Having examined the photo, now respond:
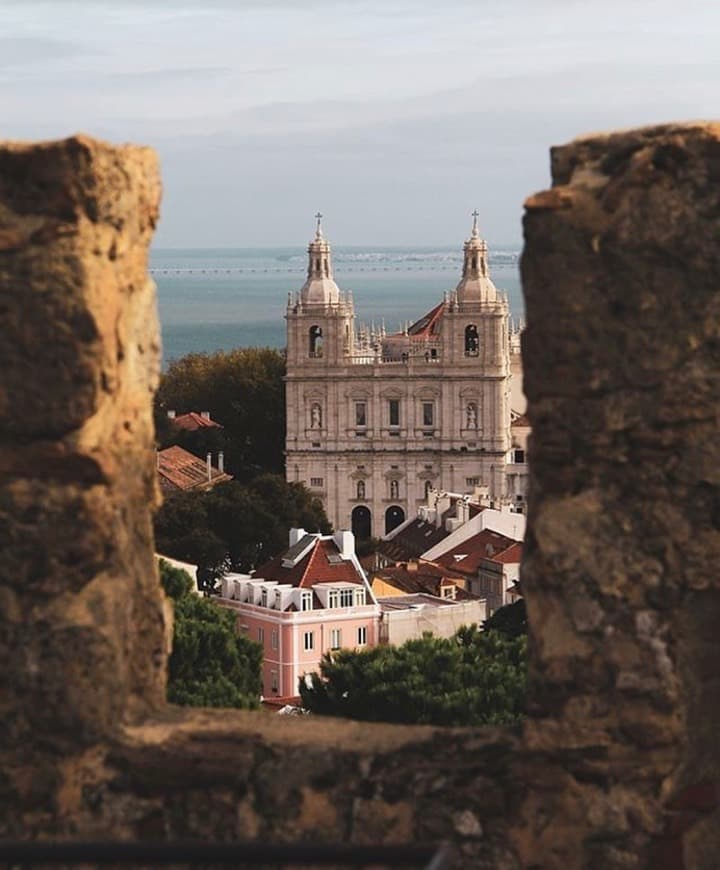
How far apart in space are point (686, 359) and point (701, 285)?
7.1 inches

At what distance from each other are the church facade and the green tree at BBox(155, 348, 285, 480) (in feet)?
9.54

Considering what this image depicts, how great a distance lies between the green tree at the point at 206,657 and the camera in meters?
27.8

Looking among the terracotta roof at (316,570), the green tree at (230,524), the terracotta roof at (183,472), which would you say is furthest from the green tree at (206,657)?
the terracotta roof at (183,472)

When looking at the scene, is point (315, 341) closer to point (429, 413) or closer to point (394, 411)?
point (394, 411)

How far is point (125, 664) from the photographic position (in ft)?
20.4

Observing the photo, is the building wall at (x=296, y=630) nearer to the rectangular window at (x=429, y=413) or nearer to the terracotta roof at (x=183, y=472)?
the terracotta roof at (x=183, y=472)

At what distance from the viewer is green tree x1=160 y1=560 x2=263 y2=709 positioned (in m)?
27.8

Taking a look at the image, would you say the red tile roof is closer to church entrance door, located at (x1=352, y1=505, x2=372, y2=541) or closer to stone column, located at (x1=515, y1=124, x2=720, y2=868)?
church entrance door, located at (x1=352, y1=505, x2=372, y2=541)

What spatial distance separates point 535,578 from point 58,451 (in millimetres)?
1207

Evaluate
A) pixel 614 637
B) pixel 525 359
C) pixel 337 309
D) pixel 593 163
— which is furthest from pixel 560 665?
pixel 337 309

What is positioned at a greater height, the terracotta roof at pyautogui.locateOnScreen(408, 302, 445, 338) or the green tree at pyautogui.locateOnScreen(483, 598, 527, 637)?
the terracotta roof at pyautogui.locateOnScreen(408, 302, 445, 338)

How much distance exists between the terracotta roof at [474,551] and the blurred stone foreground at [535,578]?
57069 mm

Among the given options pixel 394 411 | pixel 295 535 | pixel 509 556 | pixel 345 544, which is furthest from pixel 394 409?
pixel 345 544

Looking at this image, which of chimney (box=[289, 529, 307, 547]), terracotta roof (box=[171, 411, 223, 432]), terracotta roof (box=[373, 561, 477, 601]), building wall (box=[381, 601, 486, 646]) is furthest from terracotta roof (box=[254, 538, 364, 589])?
terracotta roof (box=[171, 411, 223, 432])
